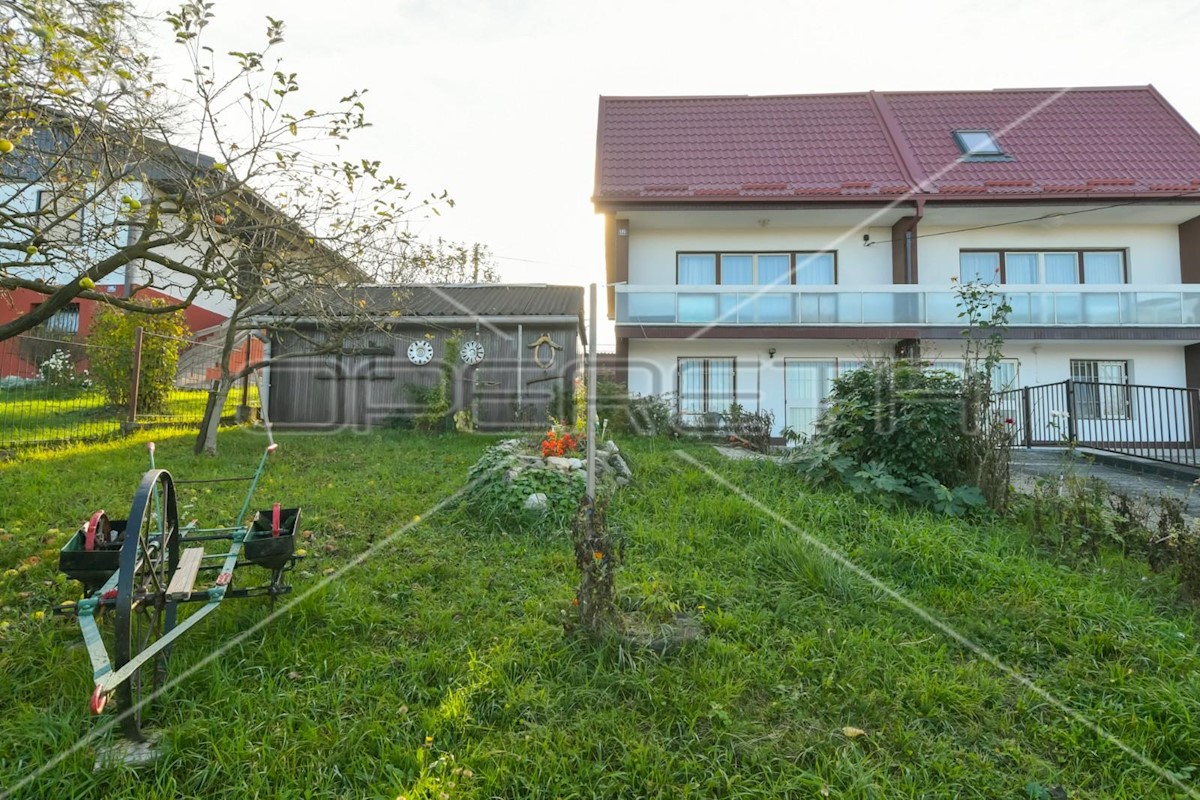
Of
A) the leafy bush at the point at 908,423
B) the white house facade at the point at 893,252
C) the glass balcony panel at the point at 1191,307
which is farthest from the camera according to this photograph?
the white house facade at the point at 893,252

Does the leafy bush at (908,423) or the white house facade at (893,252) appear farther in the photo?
the white house facade at (893,252)

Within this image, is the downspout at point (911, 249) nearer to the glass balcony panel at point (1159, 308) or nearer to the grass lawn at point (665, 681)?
the glass balcony panel at point (1159, 308)

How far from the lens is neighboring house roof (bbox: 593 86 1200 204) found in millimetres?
12609

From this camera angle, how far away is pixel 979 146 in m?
14.0

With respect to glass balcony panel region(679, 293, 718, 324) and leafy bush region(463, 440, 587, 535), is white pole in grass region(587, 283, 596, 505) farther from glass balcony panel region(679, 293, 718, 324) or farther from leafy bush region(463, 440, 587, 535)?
glass balcony panel region(679, 293, 718, 324)

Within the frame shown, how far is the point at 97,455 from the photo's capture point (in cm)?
756

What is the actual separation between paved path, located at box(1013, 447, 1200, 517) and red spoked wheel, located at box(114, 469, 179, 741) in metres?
6.88

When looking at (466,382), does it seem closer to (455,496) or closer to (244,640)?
(455,496)

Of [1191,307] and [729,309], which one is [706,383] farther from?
[1191,307]

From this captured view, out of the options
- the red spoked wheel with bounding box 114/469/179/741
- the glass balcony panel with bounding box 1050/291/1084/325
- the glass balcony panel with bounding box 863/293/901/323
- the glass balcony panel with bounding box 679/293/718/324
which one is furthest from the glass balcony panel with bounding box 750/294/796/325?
the red spoked wheel with bounding box 114/469/179/741

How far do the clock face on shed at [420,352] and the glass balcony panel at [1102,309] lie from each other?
14.7 m

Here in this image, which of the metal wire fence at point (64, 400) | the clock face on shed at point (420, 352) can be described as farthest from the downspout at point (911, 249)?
the metal wire fence at point (64, 400)

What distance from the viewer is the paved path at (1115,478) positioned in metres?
5.97

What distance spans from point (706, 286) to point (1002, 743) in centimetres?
1072
